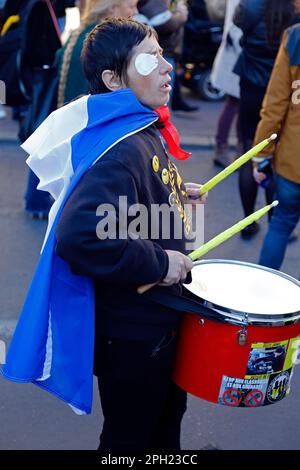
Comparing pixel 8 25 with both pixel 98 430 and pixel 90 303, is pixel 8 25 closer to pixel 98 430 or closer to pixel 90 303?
pixel 98 430

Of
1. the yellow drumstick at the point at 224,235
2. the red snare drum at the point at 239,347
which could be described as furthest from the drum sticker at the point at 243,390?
the yellow drumstick at the point at 224,235

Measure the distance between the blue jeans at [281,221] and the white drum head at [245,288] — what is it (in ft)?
4.35

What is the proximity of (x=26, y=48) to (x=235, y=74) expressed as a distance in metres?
1.47

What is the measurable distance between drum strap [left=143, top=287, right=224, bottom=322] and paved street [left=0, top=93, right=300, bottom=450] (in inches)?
37.4

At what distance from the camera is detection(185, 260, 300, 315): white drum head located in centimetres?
218

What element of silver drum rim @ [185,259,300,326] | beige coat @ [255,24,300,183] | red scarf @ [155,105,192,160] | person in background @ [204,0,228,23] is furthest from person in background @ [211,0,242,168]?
silver drum rim @ [185,259,300,326]

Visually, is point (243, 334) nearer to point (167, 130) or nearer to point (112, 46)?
point (167, 130)

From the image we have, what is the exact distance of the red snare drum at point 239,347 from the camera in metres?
2.09

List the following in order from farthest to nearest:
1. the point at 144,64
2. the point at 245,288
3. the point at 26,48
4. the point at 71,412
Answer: the point at 26,48, the point at 71,412, the point at 245,288, the point at 144,64

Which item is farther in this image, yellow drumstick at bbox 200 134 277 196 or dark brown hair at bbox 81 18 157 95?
yellow drumstick at bbox 200 134 277 196

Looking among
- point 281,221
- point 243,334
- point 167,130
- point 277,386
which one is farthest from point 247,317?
point 281,221

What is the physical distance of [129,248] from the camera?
1898mm

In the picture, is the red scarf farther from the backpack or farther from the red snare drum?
the backpack

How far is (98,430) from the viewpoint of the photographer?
2889mm
